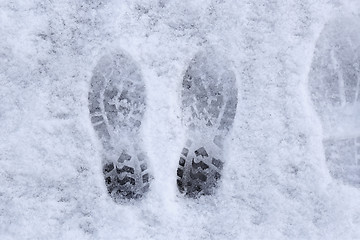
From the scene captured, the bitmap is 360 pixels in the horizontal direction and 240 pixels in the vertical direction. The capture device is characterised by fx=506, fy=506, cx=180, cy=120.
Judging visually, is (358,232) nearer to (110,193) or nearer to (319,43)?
(319,43)

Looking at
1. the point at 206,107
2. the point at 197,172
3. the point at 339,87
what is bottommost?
the point at 197,172

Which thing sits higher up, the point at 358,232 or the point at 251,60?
the point at 251,60

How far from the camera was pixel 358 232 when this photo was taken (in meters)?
→ 1.20

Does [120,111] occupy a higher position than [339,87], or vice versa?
[339,87]

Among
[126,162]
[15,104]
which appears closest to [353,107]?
[126,162]

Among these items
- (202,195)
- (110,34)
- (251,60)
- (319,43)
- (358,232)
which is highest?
(319,43)

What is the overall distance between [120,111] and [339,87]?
521 mm

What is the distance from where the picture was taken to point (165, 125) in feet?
3.96

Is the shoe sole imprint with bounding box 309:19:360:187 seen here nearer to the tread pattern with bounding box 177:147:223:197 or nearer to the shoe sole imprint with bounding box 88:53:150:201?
the tread pattern with bounding box 177:147:223:197

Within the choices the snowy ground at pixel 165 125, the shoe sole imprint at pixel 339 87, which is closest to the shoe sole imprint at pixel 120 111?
the snowy ground at pixel 165 125

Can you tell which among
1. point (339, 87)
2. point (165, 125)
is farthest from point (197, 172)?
point (339, 87)

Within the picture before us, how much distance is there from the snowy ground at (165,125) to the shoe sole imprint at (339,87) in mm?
23

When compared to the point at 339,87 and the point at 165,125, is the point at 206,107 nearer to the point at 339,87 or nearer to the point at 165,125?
the point at 165,125

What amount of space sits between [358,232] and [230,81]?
470mm
